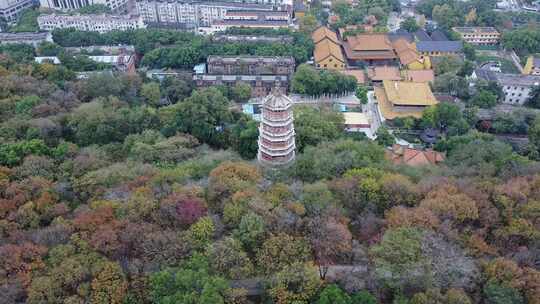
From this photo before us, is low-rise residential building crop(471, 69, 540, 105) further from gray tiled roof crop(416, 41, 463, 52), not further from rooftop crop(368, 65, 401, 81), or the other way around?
rooftop crop(368, 65, 401, 81)

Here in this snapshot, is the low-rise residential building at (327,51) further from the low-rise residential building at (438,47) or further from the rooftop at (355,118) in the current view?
the rooftop at (355,118)

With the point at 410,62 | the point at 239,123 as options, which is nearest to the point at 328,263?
the point at 239,123

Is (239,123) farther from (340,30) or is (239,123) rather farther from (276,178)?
(340,30)

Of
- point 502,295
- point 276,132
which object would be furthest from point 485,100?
point 502,295

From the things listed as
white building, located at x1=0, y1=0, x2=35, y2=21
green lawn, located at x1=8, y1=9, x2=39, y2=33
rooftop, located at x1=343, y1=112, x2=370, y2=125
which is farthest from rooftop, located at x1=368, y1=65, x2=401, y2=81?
A: white building, located at x1=0, y1=0, x2=35, y2=21

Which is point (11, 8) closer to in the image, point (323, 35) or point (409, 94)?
point (323, 35)
